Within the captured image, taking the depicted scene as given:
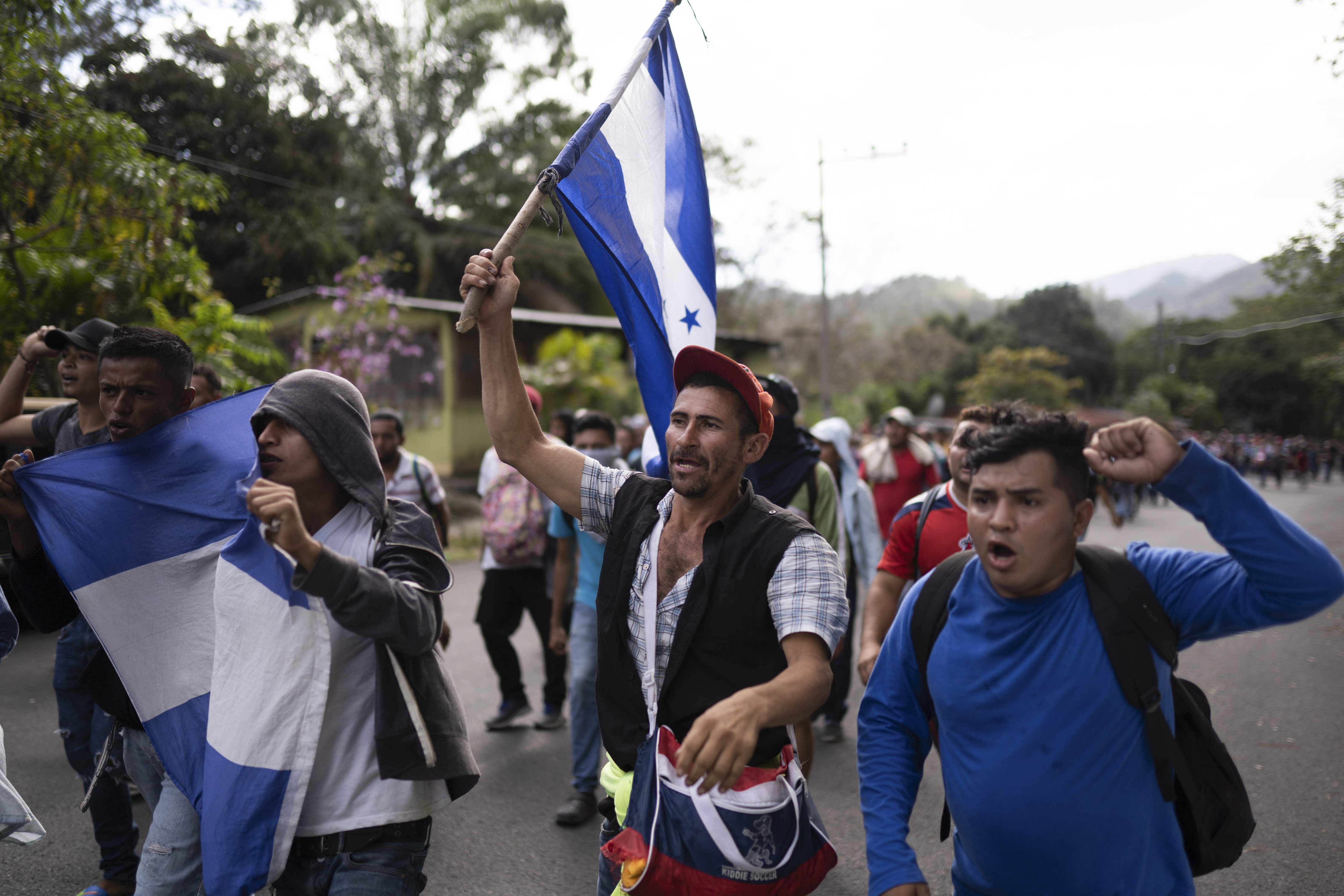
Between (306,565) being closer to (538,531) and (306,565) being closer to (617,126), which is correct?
(617,126)

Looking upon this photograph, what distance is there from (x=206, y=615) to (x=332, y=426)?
2.50 feet

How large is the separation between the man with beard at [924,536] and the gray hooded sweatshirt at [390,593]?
1.97m

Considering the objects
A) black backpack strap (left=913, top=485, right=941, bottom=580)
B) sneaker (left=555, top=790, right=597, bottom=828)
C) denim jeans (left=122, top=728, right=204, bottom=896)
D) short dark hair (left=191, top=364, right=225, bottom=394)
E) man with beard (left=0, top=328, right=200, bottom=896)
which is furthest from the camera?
short dark hair (left=191, top=364, right=225, bottom=394)

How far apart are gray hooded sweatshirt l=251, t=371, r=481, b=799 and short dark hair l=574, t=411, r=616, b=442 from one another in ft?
11.7

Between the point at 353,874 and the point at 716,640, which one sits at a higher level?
the point at 716,640

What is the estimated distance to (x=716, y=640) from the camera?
7.38 ft

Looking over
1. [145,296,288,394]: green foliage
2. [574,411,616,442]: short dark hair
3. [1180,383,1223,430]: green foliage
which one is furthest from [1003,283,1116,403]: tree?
[574,411,616,442]: short dark hair

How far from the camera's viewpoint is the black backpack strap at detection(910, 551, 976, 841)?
2.25 m

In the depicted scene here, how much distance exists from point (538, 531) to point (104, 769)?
3149 millimetres

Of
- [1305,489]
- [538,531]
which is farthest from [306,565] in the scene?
[1305,489]

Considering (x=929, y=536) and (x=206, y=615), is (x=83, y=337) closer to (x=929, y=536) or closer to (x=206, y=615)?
(x=206, y=615)

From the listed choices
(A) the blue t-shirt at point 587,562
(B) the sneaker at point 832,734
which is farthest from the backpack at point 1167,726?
(B) the sneaker at point 832,734

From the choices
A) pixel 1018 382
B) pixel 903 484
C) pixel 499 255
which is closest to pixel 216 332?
pixel 903 484

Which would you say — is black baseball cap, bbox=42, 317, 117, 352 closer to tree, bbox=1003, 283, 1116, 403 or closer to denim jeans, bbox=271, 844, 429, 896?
Result: denim jeans, bbox=271, 844, 429, 896
